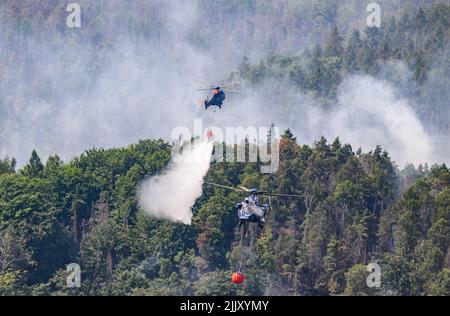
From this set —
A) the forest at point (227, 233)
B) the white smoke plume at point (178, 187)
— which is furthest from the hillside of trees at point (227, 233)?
the white smoke plume at point (178, 187)

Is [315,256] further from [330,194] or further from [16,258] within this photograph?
[16,258]

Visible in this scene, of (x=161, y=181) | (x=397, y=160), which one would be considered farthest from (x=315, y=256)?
(x=397, y=160)

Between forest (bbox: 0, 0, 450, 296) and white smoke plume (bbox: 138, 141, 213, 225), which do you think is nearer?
white smoke plume (bbox: 138, 141, 213, 225)

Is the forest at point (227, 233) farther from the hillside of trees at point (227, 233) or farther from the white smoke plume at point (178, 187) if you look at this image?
the white smoke plume at point (178, 187)

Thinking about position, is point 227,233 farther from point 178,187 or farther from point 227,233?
point 178,187

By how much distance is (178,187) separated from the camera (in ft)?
492

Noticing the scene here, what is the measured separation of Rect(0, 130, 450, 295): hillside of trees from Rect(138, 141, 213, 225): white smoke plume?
1650 mm

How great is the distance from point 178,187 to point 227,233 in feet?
33.8

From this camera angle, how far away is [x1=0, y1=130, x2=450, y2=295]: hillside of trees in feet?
498

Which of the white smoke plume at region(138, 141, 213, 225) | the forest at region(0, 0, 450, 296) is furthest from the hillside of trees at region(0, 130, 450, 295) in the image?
the white smoke plume at region(138, 141, 213, 225)

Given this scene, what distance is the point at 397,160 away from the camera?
646 feet

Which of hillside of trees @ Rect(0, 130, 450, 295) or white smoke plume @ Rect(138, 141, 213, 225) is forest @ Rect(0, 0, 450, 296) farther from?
white smoke plume @ Rect(138, 141, 213, 225)

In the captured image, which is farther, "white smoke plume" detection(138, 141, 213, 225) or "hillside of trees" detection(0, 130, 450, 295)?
"hillside of trees" detection(0, 130, 450, 295)
